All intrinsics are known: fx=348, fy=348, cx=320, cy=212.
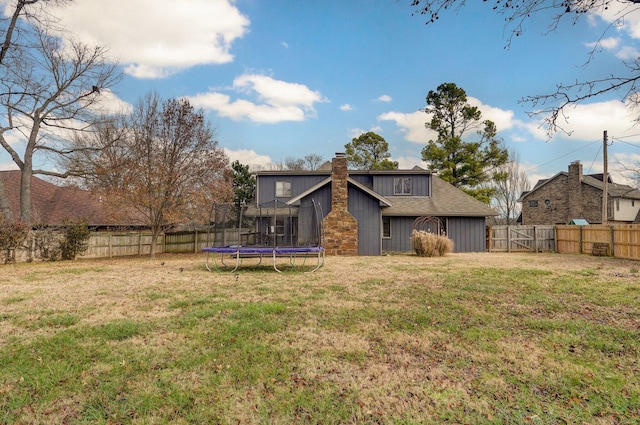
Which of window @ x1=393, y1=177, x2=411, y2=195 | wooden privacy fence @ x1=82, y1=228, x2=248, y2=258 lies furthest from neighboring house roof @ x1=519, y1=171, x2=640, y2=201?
wooden privacy fence @ x1=82, y1=228, x2=248, y2=258

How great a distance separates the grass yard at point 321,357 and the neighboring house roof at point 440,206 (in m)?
12.8

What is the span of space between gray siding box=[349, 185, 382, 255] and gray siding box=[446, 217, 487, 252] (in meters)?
5.35

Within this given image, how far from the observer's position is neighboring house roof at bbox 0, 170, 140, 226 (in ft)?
69.2

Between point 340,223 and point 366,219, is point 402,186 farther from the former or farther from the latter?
point 340,223

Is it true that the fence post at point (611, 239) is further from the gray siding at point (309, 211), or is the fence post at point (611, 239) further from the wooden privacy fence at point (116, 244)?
the wooden privacy fence at point (116, 244)

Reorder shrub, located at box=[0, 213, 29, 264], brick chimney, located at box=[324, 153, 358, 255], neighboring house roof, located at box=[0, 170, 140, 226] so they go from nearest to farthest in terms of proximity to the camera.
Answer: shrub, located at box=[0, 213, 29, 264]
brick chimney, located at box=[324, 153, 358, 255]
neighboring house roof, located at box=[0, 170, 140, 226]

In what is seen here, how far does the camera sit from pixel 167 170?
15.8 metres

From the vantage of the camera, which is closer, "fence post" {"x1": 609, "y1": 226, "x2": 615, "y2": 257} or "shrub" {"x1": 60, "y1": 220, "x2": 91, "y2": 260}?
"shrub" {"x1": 60, "y1": 220, "x2": 91, "y2": 260}

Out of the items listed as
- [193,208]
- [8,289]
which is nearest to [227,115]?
[193,208]

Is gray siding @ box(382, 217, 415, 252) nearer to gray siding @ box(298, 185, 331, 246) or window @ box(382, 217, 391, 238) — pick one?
window @ box(382, 217, 391, 238)

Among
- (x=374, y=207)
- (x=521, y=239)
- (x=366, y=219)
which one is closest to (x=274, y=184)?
(x=366, y=219)

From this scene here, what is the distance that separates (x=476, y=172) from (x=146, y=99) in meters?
23.9

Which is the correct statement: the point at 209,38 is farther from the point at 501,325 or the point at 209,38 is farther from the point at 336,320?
the point at 501,325

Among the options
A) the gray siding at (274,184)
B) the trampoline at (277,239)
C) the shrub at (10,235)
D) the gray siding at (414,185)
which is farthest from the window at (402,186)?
the shrub at (10,235)
